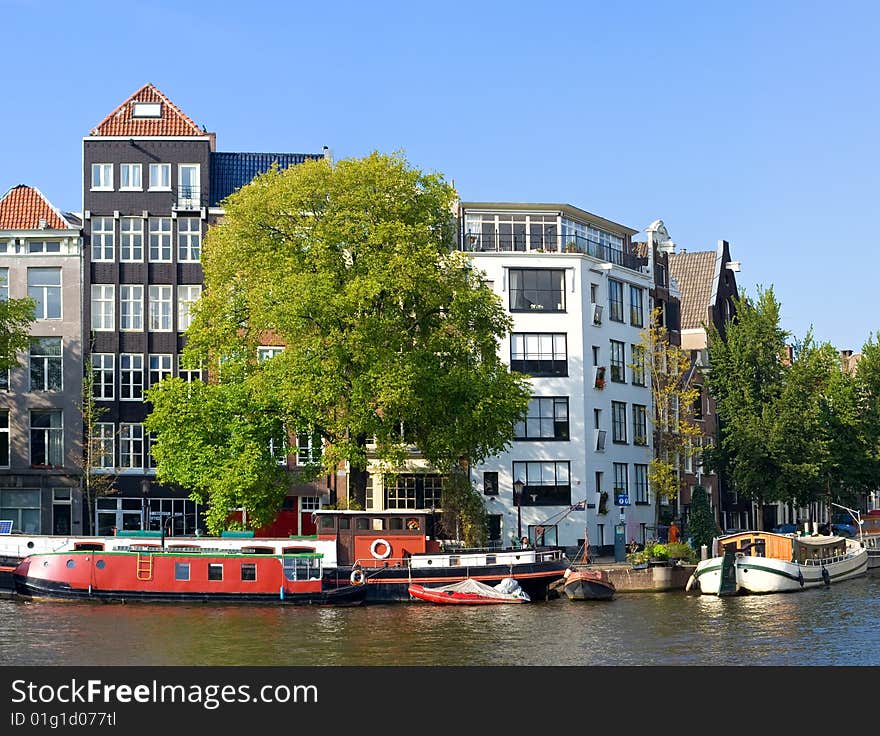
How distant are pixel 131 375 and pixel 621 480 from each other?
87.3ft

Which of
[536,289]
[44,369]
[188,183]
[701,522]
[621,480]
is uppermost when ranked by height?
[188,183]

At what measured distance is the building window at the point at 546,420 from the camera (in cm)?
7625

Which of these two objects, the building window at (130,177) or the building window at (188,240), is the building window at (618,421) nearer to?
the building window at (188,240)

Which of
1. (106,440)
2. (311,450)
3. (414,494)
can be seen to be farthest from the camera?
(106,440)

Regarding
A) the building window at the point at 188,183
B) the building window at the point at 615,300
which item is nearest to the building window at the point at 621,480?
the building window at the point at 615,300

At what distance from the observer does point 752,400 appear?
83.3 meters

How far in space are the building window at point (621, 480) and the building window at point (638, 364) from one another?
5213 mm

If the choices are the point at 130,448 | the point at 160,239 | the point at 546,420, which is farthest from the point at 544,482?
the point at 160,239

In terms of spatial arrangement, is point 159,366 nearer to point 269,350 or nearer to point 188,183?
point 269,350

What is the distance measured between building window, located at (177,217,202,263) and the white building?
1376cm

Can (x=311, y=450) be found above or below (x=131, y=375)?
below

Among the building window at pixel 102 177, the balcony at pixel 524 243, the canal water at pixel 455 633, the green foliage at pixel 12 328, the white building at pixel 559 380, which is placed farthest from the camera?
the balcony at pixel 524 243

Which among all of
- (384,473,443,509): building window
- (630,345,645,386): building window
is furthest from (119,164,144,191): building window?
(630,345,645,386): building window
